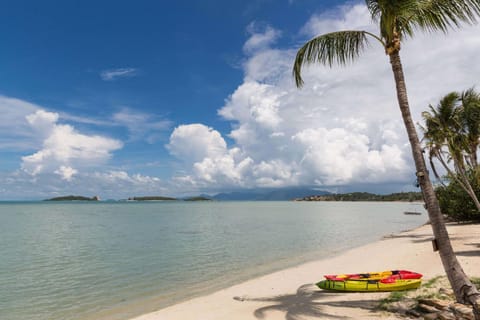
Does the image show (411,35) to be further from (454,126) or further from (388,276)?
(454,126)

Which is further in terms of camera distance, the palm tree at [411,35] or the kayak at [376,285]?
the kayak at [376,285]

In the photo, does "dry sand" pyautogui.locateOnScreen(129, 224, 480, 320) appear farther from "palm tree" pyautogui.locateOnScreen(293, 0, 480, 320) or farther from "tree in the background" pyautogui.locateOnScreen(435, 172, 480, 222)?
"tree in the background" pyautogui.locateOnScreen(435, 172, 480, 222)

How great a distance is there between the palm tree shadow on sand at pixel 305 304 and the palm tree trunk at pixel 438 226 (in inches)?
95.9

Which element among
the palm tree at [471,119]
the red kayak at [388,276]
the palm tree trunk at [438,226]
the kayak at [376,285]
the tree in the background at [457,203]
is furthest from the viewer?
the tree in the background at [457,203]

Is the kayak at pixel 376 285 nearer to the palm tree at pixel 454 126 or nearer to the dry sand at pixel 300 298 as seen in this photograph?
the dry sand at pixel 300 298

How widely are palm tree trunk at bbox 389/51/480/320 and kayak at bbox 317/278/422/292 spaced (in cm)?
316

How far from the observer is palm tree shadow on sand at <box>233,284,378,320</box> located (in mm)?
9344

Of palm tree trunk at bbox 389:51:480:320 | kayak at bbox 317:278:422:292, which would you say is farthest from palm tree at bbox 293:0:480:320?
kayak at bbox 317:278:422:292

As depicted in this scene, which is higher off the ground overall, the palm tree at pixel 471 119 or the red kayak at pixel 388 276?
the palm tree at pixel 471 119

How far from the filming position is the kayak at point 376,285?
34.6ft

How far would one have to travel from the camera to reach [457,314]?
22.5 feet

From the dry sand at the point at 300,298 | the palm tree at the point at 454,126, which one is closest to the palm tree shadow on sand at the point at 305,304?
the dry sand at the point at 300,298

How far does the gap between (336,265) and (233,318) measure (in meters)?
11.1

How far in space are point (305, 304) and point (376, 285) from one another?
254cm
